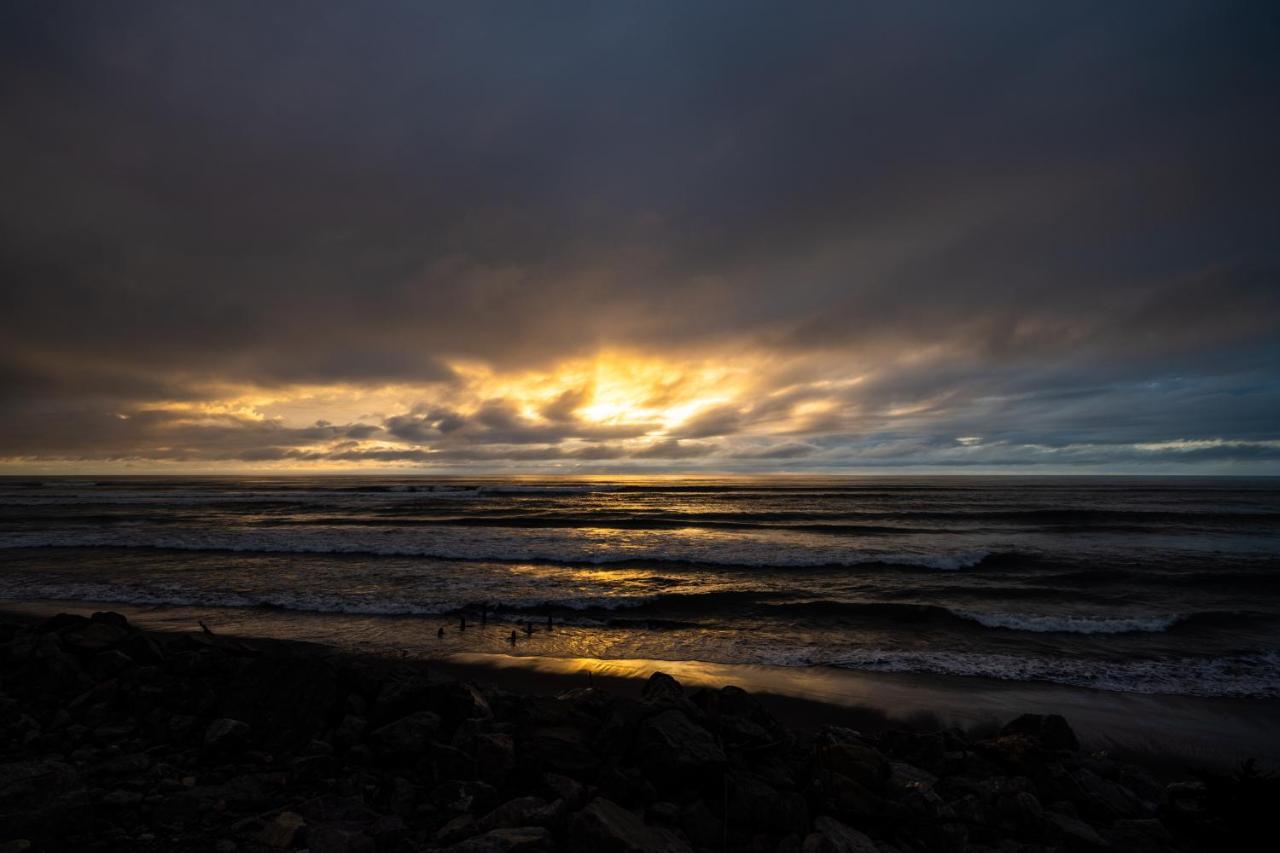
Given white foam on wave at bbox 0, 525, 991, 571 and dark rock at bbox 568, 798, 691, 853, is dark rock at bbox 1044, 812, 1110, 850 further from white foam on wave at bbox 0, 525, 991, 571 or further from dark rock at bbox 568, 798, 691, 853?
white foam on wave at bbox 0, 525, 991, 571

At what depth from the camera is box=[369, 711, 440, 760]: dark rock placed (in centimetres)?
606

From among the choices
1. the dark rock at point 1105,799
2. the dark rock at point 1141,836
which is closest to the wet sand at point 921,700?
the dark rock at point 1105,799

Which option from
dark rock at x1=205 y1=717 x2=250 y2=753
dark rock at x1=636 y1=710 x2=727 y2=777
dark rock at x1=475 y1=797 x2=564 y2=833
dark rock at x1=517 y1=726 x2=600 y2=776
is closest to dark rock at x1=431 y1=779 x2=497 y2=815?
dark rock at x1=475 y1=797 x2=564 y2=833

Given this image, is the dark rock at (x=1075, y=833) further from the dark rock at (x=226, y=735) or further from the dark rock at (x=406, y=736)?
the dark rock at (x=226, y=735)

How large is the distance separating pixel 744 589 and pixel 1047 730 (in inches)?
472

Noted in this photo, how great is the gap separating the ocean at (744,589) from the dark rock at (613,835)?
8.00m

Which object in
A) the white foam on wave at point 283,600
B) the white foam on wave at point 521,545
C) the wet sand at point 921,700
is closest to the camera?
the wet sand at point 921,700

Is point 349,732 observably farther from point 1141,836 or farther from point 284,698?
point 1141,836

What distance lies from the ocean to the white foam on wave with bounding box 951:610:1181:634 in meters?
0.09

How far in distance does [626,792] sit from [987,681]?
930 cm

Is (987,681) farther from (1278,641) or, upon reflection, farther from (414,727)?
(414,727)

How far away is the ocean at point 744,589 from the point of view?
12844 mm

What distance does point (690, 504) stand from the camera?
61688mm

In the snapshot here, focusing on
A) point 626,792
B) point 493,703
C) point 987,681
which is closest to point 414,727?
point 493,703
